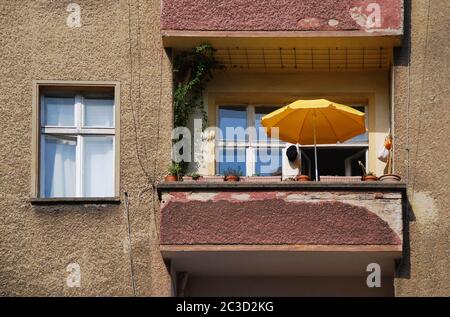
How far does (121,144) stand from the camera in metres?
21.4

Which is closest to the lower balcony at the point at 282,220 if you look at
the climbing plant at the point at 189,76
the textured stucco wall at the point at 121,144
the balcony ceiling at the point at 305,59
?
the textured stucco wall at the point at 121,144

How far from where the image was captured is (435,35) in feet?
71.0

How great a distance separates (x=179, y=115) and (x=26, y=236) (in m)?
2.75

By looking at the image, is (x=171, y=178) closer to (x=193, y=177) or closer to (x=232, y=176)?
(x=193, y=177)

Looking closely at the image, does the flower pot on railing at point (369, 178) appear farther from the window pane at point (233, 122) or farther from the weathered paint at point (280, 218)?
the window pane at point (233, 122)

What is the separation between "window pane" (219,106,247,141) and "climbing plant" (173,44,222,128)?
2.10 ft

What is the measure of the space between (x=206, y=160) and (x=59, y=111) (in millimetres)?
2211

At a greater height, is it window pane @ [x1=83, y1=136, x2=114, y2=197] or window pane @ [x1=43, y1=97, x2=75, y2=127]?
window pane @ [x1=43, y1=97, x2=75, y2=127]

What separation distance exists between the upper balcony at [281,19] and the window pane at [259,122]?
171cm

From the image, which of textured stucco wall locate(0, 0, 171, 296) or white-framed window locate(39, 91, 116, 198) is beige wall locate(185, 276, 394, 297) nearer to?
textured stucco wall locate(0, 0, 171, 296)

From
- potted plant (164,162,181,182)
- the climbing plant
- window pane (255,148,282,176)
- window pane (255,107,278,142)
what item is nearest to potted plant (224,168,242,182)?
potted plant (164,162,181,182)

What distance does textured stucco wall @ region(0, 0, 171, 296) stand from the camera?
20922 millimetres

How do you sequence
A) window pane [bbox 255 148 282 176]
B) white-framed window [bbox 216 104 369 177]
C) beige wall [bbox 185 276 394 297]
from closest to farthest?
beige wall [bbox 185 276 394 297]
window pane [bbox 255 148 282 176]
white-framed window [bbox 216 104 369 177]

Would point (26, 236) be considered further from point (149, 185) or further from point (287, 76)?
point (287, 76)
